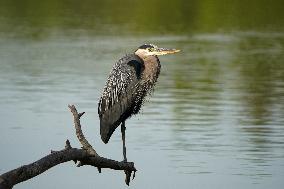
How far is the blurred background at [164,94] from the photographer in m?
14.1

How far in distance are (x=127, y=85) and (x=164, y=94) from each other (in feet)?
35.9

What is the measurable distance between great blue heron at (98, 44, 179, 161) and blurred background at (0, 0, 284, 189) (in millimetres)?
3826

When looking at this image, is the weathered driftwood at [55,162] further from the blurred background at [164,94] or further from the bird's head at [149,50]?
the blurred background at [164,94]

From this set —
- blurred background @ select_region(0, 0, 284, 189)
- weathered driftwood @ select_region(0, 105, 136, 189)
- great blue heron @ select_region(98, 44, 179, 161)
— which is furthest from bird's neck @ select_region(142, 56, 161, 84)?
blurred background @ select_region(0, 0, 284, 189)

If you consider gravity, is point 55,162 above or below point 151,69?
below

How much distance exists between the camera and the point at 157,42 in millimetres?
28484

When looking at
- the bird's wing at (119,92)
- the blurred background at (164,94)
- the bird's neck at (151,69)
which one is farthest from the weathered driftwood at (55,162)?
the blurred background at (164,94)

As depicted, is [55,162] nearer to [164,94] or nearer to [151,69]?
[151,69]

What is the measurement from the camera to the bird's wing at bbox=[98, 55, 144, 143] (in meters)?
9.38

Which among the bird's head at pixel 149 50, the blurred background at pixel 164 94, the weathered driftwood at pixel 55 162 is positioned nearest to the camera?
the weathered driftwood at pixel 55 162

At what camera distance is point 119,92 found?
9.44m

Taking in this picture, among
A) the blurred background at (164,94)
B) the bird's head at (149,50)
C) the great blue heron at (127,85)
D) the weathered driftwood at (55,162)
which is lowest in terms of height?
the blurred background at (164,94)

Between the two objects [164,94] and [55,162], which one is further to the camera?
[164,94]

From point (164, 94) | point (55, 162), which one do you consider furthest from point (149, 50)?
point (164, 94)
